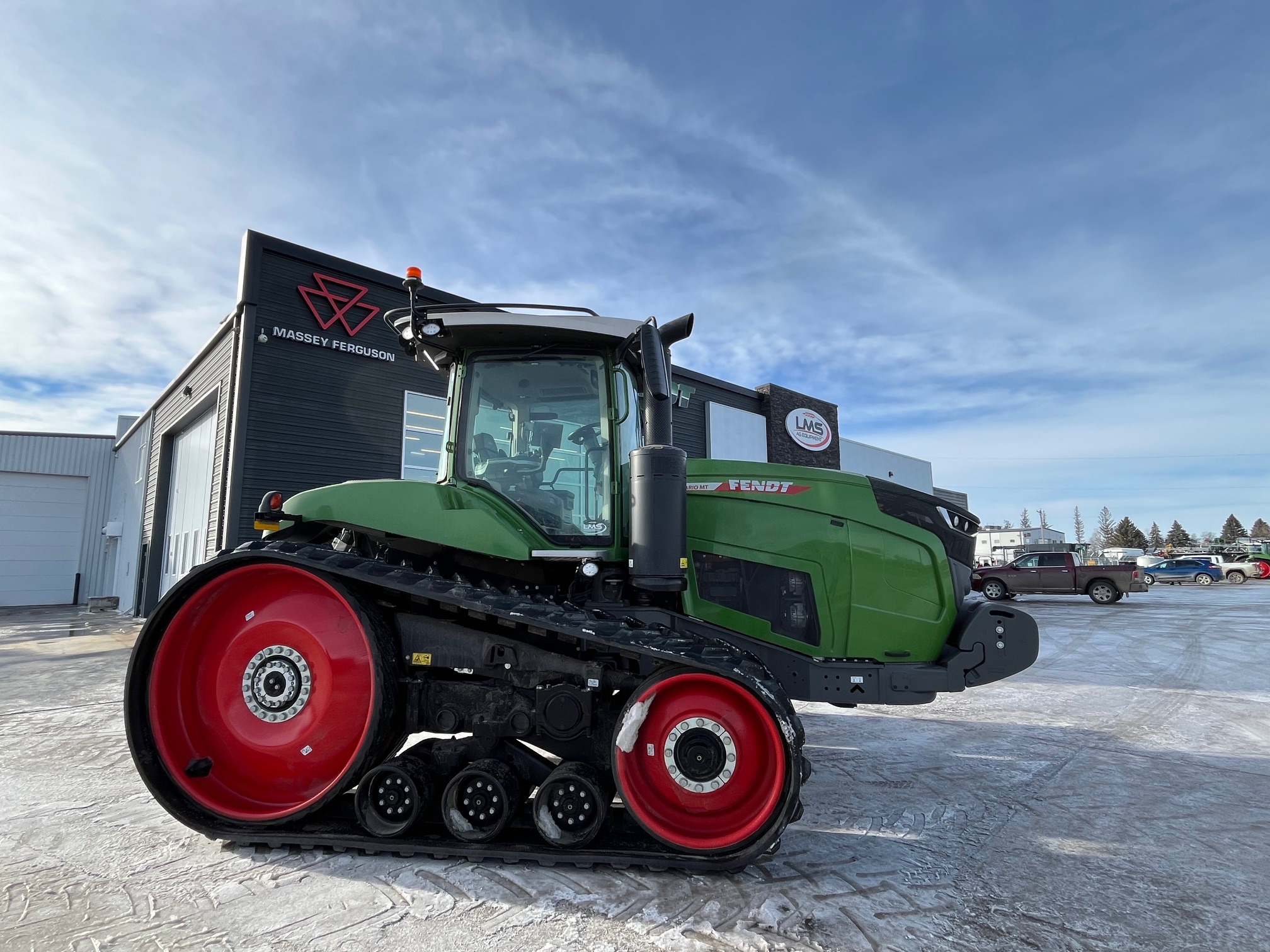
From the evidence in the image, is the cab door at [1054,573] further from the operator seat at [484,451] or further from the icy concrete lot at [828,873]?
the operator seat at [484,451]

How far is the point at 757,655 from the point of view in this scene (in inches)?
144

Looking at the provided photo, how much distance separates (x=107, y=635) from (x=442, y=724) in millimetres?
13636

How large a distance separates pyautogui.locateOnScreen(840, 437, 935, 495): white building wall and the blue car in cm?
1408

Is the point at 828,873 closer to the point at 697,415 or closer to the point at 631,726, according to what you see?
the point at 631,726

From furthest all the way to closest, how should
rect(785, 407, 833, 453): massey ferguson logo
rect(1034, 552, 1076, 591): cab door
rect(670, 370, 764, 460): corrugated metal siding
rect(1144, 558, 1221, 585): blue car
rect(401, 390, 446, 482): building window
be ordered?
1. rect(1144, 558, 1221, 585): blue car
2. rect(785, 407, 833, 453): massey ferguson logo
3. rect(1034, 552, 1076, 591): cab door
4. rect(670, 370, 764, 460): corrugated metal siding
5. rect(401, 390, 446, 482): building window

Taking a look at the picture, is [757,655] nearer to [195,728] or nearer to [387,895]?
[387,895]

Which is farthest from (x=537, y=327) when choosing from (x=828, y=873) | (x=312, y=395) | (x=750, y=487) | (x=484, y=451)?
(x=312, y=395)

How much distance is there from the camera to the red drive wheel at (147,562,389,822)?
3277mm

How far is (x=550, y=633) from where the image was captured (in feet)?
10.7

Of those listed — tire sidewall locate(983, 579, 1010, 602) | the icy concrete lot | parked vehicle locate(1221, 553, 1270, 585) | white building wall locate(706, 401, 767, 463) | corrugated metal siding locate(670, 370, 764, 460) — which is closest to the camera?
the icy concrete lot

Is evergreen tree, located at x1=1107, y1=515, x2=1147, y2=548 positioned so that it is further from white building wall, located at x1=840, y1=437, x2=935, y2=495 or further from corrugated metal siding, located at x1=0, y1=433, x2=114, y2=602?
corrugated metal siding, located at x1=0, y1=433, x2=114, y2=602

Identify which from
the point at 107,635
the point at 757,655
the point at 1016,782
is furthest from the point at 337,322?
the point at 1016,782

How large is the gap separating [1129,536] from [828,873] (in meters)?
100

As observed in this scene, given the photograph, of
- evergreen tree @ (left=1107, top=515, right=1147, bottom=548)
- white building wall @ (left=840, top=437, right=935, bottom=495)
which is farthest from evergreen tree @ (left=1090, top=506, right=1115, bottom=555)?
white building wall @ (left=840, top=437, right=935, bottom=495)
